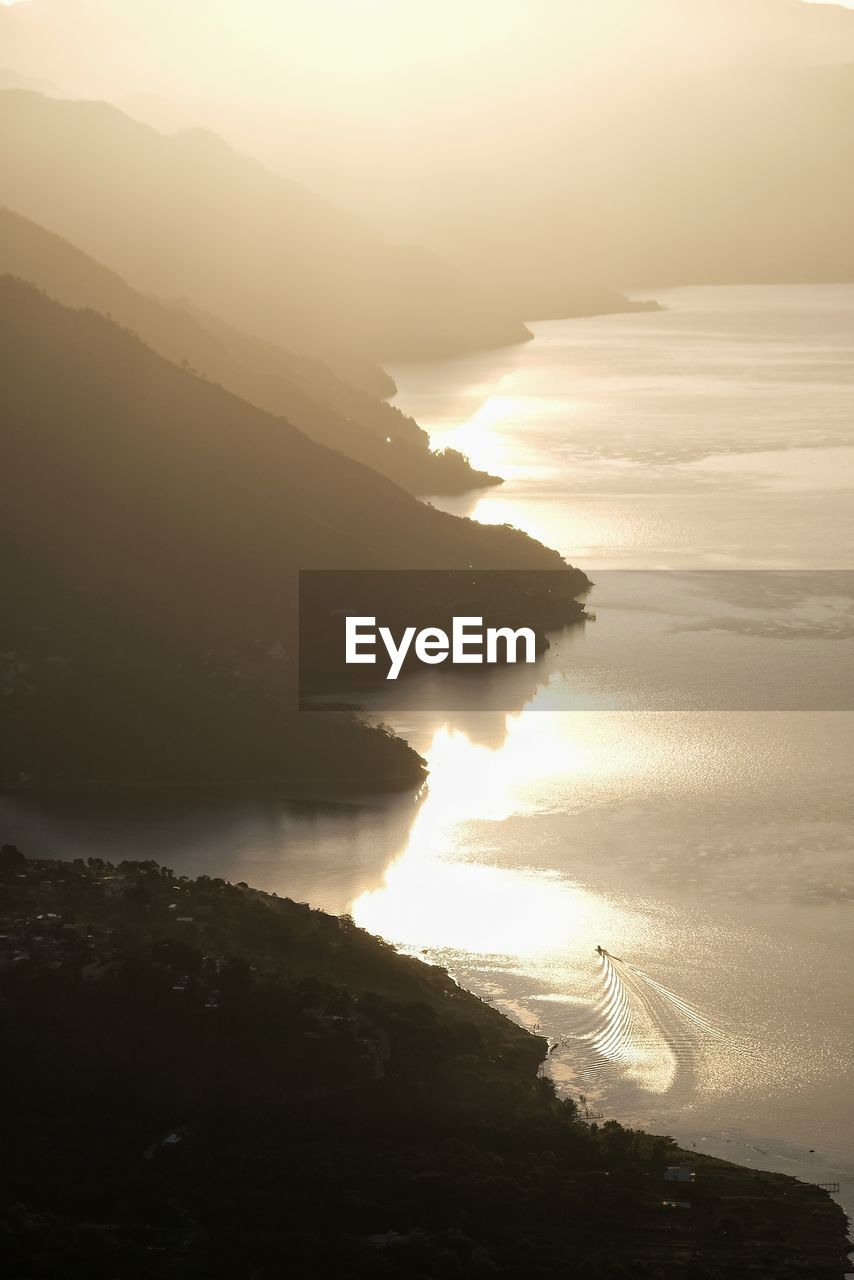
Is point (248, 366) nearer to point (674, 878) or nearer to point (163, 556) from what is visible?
point (163, 556)

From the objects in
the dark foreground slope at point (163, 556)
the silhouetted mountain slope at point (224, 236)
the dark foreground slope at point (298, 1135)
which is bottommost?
the dark foreground slope at point (298, 1135)

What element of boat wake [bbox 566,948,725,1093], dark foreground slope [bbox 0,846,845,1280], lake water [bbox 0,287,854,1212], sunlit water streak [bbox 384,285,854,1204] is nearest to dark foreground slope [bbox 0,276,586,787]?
lake water [bbox 0,287,854,1212]

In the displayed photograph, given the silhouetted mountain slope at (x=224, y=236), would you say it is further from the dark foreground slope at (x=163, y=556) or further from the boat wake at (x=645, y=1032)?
the boat wake at (x=645, y=1032)

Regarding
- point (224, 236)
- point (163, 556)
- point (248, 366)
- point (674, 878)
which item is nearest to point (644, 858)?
point (674, 878)

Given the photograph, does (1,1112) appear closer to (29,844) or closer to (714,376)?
(29,844)

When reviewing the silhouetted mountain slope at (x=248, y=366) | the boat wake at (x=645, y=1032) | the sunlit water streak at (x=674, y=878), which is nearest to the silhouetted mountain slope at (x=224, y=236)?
the silhouetted mountain slope at (x=248, y=366)

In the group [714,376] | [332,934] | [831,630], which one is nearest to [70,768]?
[332,934]

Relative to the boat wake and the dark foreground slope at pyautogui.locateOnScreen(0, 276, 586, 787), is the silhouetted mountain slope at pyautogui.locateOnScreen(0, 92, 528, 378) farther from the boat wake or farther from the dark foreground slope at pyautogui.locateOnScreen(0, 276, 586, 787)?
the boat wake
